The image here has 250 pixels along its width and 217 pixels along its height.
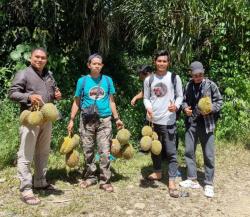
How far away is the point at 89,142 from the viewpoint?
559 centimetres

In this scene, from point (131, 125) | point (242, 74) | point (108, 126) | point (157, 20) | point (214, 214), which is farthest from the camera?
point (242, 74)

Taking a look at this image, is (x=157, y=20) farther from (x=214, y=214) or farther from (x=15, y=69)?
(x=214, y=214)

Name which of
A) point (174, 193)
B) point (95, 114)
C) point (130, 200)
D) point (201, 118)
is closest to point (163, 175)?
point (174, 193)

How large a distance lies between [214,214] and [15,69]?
14.3 ft

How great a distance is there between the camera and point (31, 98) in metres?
4.80

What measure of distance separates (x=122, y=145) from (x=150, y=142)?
0.38m

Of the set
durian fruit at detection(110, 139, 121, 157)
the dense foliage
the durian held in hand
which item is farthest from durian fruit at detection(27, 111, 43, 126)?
the dense foliage

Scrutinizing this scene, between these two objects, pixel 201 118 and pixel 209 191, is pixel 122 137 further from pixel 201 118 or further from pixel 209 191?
pixel 209 191

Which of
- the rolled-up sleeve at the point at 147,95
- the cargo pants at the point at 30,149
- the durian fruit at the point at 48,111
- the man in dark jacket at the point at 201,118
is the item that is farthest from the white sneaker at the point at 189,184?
the durian fruit at the point at 48,111

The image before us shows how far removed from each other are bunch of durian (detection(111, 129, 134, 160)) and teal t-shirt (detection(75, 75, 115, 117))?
0.31 meters

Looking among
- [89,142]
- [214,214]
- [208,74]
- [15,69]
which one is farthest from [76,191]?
[208,74]

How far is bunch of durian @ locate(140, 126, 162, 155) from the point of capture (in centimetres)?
539

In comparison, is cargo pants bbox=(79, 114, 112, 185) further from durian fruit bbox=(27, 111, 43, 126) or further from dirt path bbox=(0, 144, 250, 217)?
durian fruit bbox=(27, 111, 43, 126)

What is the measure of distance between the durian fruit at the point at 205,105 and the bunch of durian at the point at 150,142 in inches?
25.7
